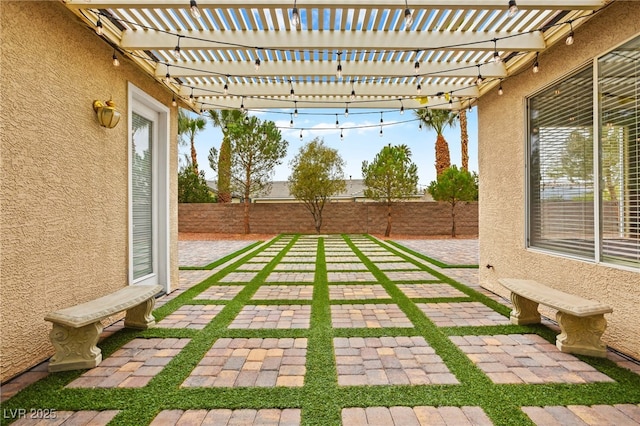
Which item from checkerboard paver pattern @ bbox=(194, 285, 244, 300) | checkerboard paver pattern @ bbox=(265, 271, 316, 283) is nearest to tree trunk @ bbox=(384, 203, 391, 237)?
checkerboard paver pattern @ bbox=(265, 271, 316, 283)

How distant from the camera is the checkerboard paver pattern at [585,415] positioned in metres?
1.98

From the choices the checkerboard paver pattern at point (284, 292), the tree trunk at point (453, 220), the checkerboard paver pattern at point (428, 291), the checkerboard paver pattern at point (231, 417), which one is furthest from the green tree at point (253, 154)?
the checkerboard paver pattern at point (231, 417)

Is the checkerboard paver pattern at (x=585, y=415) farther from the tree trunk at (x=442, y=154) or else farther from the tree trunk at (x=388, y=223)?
the tree trunk at (x=442, y=154)

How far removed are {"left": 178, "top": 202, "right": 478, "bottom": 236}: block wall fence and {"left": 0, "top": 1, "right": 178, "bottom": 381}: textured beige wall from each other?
42.6 feet

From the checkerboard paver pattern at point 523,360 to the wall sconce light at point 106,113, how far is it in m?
4.26

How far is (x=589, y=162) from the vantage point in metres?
3.34

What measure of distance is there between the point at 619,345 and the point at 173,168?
20.0 ft

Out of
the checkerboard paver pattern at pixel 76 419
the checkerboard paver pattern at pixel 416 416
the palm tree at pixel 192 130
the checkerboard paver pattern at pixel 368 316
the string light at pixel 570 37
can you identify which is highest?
the palm tree at pixel 192 130

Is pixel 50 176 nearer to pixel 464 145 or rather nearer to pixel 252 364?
pixel 252 364

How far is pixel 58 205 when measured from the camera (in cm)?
295

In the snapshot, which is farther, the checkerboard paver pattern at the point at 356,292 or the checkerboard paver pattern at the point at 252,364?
the checkerboard paver pattern at the point at 356,292

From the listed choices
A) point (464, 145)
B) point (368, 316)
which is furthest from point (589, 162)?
point (464, 145)

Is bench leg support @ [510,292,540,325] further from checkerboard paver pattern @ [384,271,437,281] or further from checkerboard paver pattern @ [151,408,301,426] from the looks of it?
checkerboard paver pattern @ [151,408,301,426]

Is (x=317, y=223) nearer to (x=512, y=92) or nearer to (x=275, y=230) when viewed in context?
(x=275, y=230)
